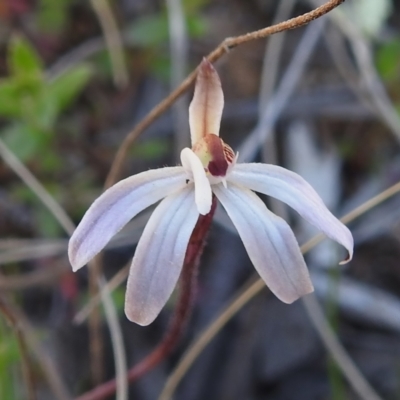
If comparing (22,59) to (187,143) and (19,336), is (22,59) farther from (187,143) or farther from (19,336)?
(19,336)

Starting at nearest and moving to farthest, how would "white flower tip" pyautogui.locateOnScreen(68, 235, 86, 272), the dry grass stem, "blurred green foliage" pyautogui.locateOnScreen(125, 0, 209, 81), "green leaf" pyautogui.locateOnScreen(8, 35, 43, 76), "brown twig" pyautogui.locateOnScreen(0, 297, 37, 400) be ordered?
"white flower tip" pyautogui.locateOnScreen(68, 235, 86, 272)
"brown twig" pyautogui.locateOnScreen(0, 297, 37, 400)
the dry grass stem
"green leaf" pyautogui.locateOnScreen(8, 35, 43, 76)
"blurred green foliage" pyautogui.locateOnScreen(125, 0, 209, 81)

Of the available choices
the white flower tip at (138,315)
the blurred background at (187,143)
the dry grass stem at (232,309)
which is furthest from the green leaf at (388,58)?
the white flower tip at (138,315)

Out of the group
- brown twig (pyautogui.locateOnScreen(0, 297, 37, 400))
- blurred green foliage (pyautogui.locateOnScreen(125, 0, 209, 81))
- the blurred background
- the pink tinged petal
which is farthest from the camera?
blurred green foliage (pyautogui.locateOnScreen(125, 0, 209, 81))

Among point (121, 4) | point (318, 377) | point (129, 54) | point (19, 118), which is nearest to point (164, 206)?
point (19, 118)

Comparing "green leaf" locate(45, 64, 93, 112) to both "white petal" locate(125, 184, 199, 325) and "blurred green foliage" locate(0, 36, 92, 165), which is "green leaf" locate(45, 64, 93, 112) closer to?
"blurred green foliage" locate(0, 36, 92, 165)

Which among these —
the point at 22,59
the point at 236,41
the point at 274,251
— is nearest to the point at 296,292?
the point at 274,251

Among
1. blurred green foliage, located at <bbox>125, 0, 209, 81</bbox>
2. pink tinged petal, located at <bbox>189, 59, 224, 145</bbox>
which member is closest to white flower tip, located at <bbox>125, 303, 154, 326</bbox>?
pink tinged petal, located at <bbox>189, 59, 224, 145</bbox>

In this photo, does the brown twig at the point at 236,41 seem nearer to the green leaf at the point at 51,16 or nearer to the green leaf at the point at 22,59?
the green leaf at the point at 22,59

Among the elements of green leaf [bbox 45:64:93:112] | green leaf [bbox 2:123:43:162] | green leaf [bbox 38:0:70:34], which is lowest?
green leaf [bbox 2:123:43:162]
